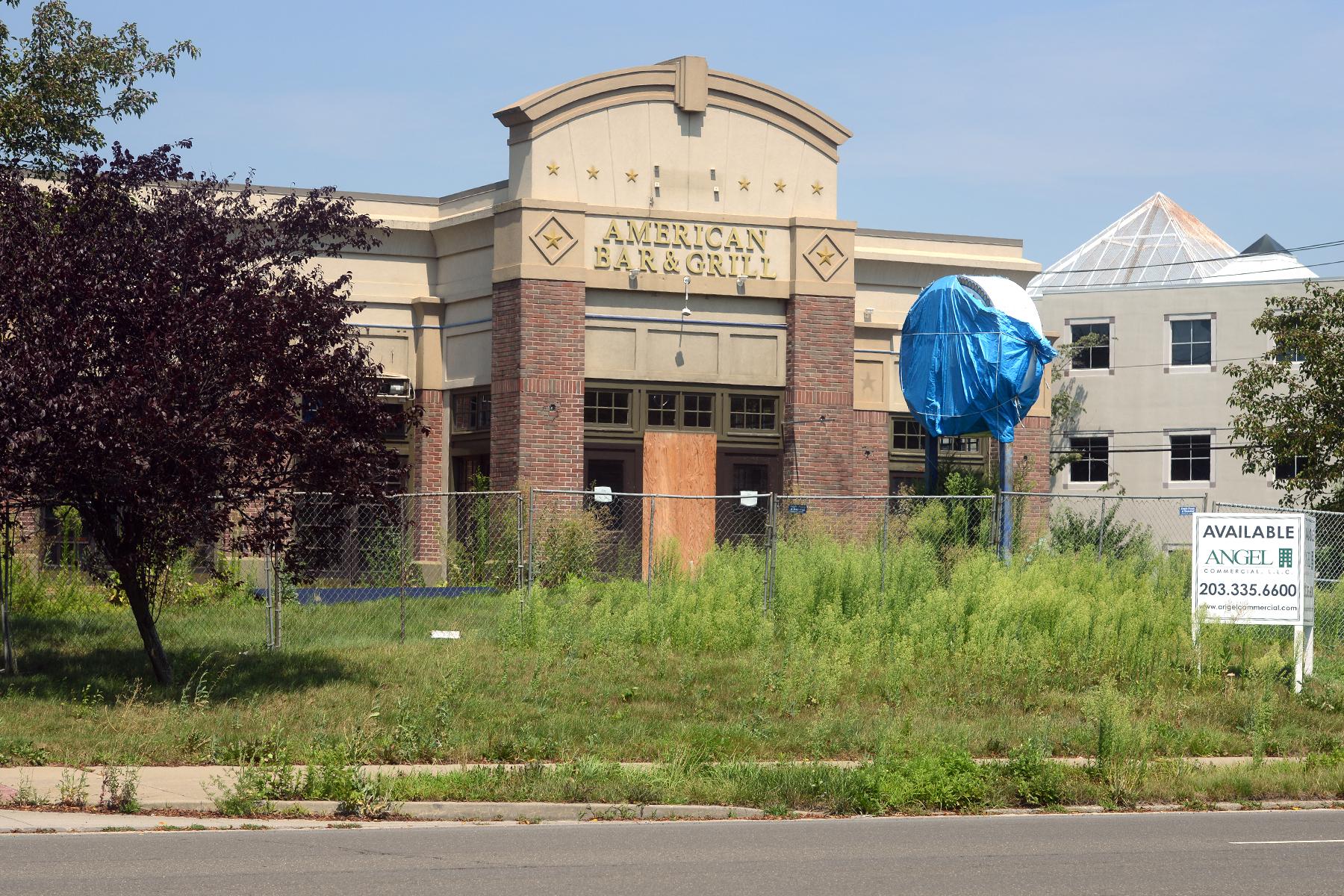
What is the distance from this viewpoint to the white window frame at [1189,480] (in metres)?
47.4

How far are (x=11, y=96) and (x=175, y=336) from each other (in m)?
6.71

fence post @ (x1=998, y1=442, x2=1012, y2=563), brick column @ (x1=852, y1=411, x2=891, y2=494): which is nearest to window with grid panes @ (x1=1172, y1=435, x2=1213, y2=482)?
brick column @ (x1=852, y1=411, x2=891, y2=494)

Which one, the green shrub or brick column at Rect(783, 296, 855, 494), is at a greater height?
brick column at Rect(783, 296, 855, 494)

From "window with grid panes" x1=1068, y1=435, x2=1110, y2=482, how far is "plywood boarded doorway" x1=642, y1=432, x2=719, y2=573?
2206cm

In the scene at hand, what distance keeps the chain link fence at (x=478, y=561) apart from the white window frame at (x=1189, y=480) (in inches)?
661

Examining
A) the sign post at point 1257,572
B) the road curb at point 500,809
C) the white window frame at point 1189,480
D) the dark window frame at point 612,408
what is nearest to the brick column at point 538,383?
the dark window frame at point 612,408

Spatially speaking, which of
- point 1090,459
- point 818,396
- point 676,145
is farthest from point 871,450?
point 1090,459

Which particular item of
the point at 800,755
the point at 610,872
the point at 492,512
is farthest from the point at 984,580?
the point at 610,872

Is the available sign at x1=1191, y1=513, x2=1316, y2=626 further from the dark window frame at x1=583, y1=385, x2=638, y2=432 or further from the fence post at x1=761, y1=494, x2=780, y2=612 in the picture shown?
the dark window frame at x1=583, y1=385, x2=638, y2=432

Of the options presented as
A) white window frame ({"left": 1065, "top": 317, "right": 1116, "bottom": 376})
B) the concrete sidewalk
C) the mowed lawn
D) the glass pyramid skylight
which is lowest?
the concrete sidewalk

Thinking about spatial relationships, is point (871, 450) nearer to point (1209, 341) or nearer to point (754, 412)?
point (754, 412)

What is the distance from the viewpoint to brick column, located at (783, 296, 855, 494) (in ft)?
99.5

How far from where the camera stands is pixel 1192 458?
47719mm

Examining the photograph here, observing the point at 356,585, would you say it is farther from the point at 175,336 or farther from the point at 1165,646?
the point at 1165,646
